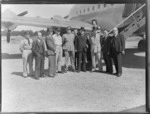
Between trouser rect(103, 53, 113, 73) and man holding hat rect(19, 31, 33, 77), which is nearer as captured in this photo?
man holding hat rect(19, 31, 33, 77)

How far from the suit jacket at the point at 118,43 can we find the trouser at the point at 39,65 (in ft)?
9.11

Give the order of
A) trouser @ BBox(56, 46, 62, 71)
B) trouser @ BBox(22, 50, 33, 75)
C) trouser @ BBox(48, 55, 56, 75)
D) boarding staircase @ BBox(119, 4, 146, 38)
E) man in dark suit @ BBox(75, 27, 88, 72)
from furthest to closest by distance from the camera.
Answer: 1. man in dark suit @ BBox(75, 27, 88, 72)
2. trouser @ BBox(22, 50, 33, 75)
3. trouser @ BBox(56, 46, 62, 71)
4. boarding staircase @ BBox(119, 4, 146, 38)
5. trouser @ BBox(48, 55, 56, 75)

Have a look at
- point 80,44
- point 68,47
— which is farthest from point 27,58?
point 80,44

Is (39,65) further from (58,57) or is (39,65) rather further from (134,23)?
(134,23)

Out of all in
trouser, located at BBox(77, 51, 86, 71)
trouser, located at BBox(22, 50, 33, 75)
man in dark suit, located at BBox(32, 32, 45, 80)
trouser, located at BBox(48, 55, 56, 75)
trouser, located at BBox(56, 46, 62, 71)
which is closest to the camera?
trouser, located at BBox(48, 55, 56, 75)

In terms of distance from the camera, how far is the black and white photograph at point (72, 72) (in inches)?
229

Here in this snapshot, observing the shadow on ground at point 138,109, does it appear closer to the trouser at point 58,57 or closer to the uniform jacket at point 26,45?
the trouser at point 58,57

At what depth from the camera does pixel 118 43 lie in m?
8.70

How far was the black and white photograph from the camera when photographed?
5.81m

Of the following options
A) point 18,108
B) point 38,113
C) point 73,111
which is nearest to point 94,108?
point 73,111

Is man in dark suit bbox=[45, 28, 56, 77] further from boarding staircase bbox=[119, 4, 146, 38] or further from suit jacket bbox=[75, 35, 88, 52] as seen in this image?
boarding staircase bbox=[119, 4, 146, 38]

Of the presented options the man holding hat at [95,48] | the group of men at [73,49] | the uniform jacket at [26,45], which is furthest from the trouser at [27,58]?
the man holding hat at [95,48]

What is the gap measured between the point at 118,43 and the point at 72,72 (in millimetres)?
2060

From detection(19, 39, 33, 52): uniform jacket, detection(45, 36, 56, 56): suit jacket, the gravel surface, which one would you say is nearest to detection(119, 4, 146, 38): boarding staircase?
the gravel surface
